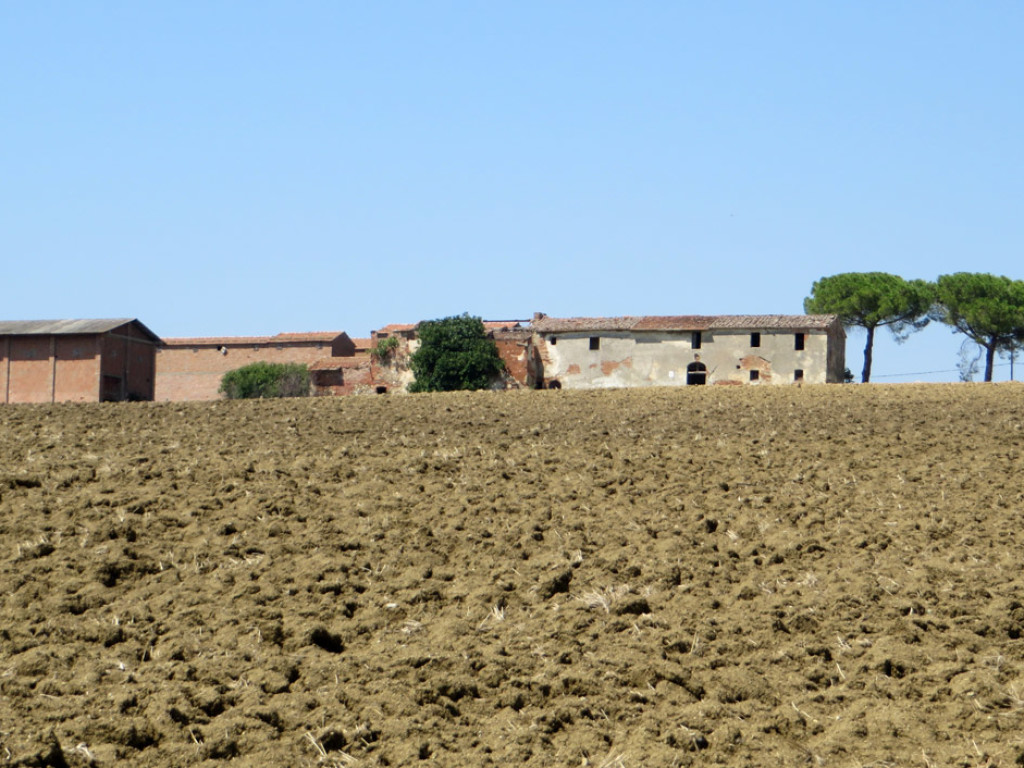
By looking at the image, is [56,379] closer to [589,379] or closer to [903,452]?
[589,379]

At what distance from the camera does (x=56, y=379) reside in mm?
46844

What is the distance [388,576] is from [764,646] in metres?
3.63

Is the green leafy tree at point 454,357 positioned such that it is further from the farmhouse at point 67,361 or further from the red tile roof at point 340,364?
the farmhouse at point 67,361

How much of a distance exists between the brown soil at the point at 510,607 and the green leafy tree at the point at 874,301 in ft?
161

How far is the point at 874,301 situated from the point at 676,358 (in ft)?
55.2

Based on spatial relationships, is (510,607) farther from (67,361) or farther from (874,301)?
(874,301)

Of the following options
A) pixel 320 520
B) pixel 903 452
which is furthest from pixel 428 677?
pixel 903 452

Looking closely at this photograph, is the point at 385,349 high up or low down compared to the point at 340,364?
up

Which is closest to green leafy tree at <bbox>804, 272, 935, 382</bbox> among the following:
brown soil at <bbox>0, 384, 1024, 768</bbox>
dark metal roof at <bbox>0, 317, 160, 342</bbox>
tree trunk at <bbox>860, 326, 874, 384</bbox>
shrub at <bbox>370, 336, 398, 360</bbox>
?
tree trunk at <bbox>860, 326, 874, 384</bbox>

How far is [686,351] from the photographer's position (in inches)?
2146

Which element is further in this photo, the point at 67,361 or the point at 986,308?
the point at 986,308

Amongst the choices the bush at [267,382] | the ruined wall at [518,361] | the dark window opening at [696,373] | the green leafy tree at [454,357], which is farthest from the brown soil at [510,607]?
the bush at [267,382]

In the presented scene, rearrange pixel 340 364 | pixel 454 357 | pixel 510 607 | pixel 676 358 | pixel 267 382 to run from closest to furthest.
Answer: pixel 510 607
pixel 454 357
pixel 676 358
pixel 340 364
pixel 267 382

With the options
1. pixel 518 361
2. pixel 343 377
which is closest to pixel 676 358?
pixel 518 361
